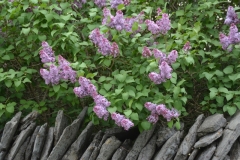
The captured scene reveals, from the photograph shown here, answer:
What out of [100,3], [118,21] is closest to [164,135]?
[118,21]

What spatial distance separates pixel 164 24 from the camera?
11.1 ft

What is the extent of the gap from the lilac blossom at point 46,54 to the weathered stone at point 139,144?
0.91m

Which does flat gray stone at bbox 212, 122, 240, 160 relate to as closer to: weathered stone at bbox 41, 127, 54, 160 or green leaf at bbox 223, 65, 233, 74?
green leaf at bbox 223, 65, 233, 74

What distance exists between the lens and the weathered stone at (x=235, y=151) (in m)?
3.14

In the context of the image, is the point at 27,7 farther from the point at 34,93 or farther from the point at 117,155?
the point at 117,155

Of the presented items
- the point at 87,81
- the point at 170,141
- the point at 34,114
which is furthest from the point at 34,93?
the point at 170,141

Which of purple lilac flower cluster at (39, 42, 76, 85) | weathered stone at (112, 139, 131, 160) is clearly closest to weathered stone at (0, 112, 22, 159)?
purple lilac flower cluster at (39, 42, 76, 85)

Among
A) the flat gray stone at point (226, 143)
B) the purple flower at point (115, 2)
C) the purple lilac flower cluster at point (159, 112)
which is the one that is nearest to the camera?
the flat gray stone at point (226, 143)

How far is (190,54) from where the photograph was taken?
3352 millimetres

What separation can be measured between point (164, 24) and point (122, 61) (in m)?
0.49

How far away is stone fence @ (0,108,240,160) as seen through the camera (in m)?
3.15

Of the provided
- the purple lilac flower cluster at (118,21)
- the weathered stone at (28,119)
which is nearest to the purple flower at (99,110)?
the purple lilac flower cluster at (118,21)

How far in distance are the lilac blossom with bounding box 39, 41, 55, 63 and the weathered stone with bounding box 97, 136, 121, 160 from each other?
768 mm

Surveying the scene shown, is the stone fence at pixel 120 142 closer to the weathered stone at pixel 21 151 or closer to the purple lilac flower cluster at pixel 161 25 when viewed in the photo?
the weathered stone at pixel 21 151
